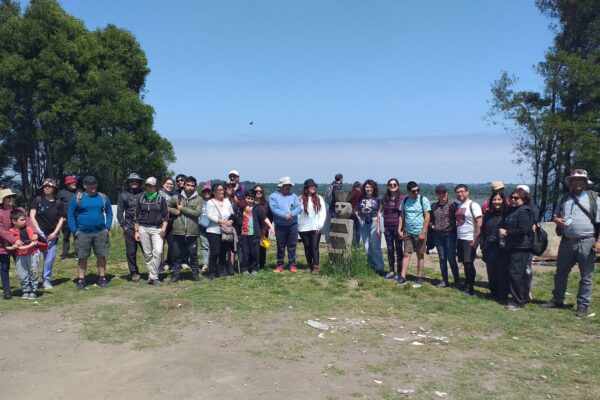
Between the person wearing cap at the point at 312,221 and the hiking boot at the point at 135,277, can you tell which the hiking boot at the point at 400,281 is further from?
the hiking boot at the point at 135,277

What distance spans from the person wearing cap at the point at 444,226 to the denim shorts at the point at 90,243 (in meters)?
5.67

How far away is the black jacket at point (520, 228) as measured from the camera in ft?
23.6

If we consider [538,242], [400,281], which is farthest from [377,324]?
[538,242]

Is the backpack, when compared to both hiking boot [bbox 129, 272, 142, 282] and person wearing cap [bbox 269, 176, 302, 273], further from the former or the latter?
hiking boot [bbox 129, 272, 142, 282]

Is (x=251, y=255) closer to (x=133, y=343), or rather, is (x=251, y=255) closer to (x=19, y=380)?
(x=133, y=343)

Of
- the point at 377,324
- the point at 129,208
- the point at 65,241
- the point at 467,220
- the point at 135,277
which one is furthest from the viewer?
the point at 65,241

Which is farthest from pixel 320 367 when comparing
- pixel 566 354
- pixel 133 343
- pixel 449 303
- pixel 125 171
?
pixel 125 171

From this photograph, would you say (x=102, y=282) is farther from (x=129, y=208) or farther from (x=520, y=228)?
(x=520, y=228)

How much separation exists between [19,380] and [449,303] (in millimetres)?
5770

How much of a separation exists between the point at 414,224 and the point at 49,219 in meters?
6.45

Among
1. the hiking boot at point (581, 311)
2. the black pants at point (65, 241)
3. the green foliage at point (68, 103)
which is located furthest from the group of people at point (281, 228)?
the green foliage at point (68, 103)

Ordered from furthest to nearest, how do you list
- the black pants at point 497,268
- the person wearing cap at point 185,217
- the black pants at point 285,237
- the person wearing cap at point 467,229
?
the black pants at point 285,237 → the person wearing cap at point 185,217 → the person wearing cap at point 467,229 → the black pants at point 497,268

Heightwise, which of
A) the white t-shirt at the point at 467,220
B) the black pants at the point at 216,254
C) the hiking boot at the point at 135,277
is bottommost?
the hiking boot at the point at 135,277

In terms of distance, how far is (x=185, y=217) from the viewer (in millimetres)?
8672
